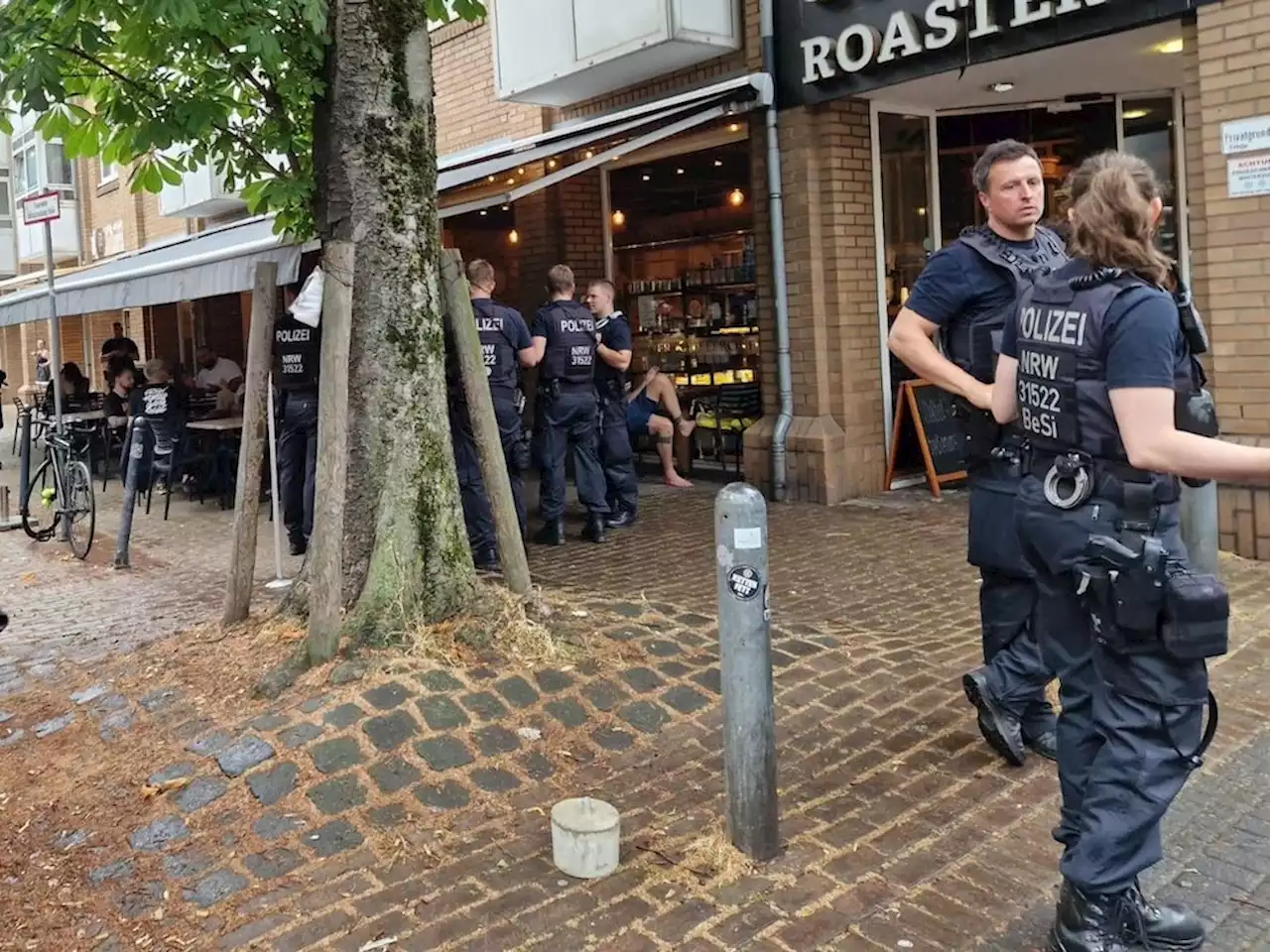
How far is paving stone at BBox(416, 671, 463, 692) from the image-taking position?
454 cm

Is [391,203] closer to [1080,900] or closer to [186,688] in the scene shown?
[186,688]

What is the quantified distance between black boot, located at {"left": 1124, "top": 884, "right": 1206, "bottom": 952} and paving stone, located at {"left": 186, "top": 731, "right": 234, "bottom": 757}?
303 cm

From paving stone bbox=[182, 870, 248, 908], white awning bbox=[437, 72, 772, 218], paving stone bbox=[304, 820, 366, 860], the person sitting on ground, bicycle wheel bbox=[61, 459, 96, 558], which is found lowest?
paving stone bbox=[182, 870, 248, 908]

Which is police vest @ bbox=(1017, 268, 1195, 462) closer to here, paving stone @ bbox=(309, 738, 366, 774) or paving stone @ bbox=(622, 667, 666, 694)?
paving stone @ bbox=(622, 667, 666, 694)

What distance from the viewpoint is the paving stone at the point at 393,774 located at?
404cm

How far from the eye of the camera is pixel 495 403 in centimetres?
764

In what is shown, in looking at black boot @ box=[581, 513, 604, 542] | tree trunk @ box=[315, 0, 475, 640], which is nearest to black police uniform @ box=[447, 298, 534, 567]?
black boot @ box=[581, 513, 604, 542]

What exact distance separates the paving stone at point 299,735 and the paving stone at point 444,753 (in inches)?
14.6

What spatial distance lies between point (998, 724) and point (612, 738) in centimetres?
141

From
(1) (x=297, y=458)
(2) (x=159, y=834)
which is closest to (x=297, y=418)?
(1) (x=297, y=458)

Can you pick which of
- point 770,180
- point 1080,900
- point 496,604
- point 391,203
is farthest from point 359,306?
point 770,180

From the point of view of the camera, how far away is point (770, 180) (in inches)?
377

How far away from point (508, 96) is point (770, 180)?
125 inches

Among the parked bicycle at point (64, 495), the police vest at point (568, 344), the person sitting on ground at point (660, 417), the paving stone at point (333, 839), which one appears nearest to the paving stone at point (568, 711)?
the paving stone at point (333, 839)
